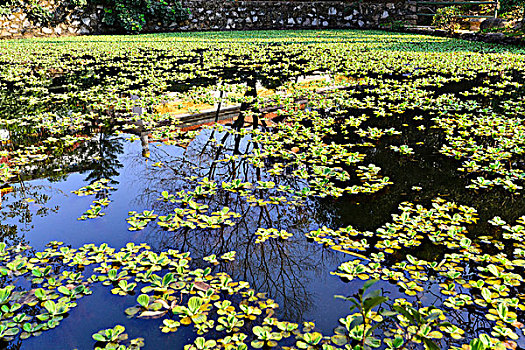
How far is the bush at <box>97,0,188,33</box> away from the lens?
1594cm

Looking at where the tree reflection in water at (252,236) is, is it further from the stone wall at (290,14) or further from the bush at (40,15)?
the stone wall at (290,14)

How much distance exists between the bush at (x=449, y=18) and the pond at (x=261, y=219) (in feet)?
35.7

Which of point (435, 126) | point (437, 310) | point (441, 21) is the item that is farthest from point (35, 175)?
point (441, 21)

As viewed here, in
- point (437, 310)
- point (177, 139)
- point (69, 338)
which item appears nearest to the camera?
point (69, 338)

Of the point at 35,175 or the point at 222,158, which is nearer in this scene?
the point at 35,175

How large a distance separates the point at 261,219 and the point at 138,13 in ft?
53.3

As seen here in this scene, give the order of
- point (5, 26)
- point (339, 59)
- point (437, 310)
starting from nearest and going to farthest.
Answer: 1. point (437, 310)
2. point (339, 59)
3. point (5, 26)

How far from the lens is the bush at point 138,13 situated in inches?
627

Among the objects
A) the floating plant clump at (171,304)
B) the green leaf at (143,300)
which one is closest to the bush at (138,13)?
the floating plant clump at (171,304)

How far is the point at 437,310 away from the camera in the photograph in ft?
6.47

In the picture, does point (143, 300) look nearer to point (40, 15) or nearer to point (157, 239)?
point (157, 239)

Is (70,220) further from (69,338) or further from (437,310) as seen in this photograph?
(437,310)

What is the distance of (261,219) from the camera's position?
111 inches

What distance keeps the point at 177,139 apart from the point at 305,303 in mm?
2847
